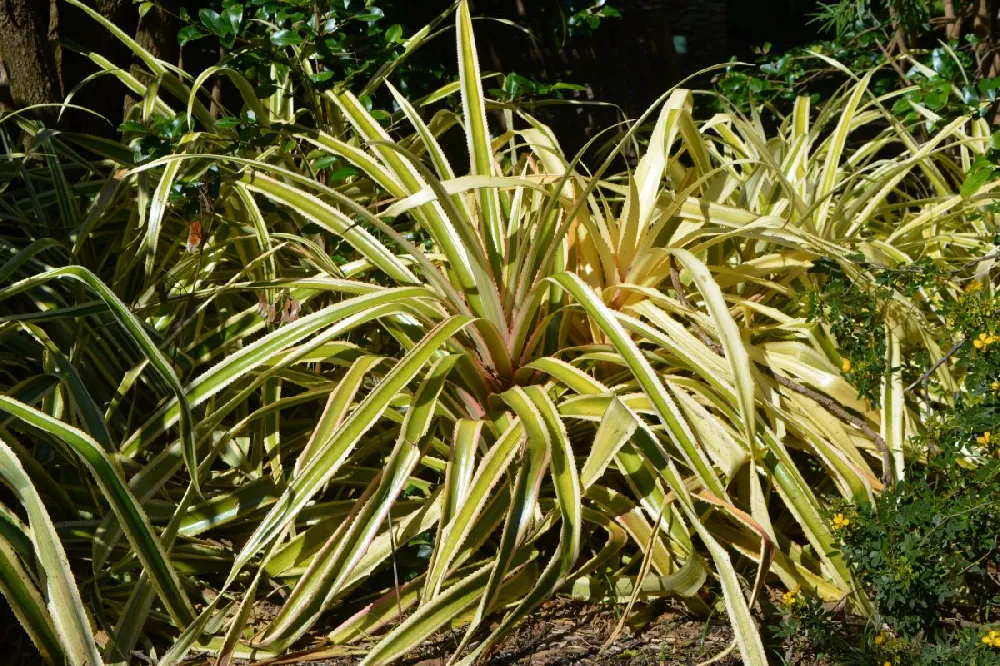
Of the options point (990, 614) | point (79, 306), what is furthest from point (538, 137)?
point (990, 614)

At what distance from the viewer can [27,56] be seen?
3.01 m

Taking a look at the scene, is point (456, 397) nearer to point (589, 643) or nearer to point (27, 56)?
point (589, 643)

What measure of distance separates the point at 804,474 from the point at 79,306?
1.59 metres

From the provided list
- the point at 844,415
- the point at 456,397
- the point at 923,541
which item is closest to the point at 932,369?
the point at 844,415

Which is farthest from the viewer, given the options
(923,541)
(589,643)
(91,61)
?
(91,61)

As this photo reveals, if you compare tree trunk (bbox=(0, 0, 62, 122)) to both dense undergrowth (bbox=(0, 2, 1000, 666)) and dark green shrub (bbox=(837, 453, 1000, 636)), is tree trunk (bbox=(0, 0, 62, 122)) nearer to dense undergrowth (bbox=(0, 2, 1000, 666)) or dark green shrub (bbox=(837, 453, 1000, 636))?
dense undergrowth (bbox=(0, 2, 1000, 666))

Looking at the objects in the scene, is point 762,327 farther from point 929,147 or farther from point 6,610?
point 6,610

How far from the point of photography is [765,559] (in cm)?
184

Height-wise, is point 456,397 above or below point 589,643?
above

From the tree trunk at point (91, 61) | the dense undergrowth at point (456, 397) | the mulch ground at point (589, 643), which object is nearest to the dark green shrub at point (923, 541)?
the dense undergrowth at point (456, 397)

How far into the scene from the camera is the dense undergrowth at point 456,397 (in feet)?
6.16

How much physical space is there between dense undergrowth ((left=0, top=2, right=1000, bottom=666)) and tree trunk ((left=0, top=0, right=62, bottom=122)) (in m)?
0.18

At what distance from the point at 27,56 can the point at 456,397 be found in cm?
164

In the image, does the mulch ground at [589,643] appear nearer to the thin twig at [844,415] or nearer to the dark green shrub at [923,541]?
A: the dark green shrub at [923,541]
